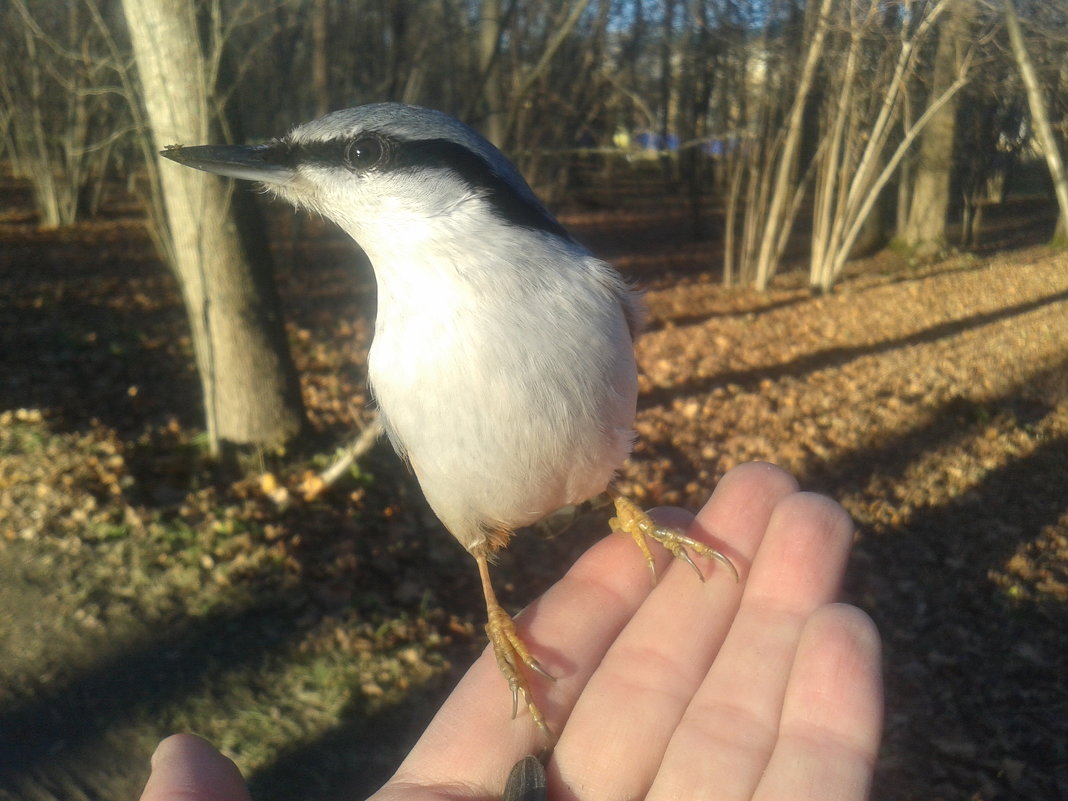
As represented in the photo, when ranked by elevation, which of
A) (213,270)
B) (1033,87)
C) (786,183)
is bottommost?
(213,270)

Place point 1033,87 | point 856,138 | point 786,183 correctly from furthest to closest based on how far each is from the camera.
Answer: point 786,183, point 856,138, point 1033,87

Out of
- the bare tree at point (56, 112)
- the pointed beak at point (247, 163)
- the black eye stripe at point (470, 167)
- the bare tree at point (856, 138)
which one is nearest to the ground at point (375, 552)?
the black eye stripe at point (470, 167)

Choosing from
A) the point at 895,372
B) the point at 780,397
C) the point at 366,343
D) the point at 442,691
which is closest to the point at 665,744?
the point at 442,691

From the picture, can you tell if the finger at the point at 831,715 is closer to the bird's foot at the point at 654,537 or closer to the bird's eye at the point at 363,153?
the bird's foot at the point at 654,537

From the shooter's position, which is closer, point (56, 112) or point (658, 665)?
point (658, 665)

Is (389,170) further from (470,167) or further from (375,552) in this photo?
(375,552)

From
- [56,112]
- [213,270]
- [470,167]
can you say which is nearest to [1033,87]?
[470,167]

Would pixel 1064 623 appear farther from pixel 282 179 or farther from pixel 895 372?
pixel 282 179
